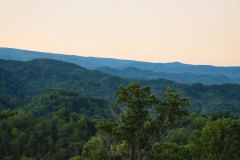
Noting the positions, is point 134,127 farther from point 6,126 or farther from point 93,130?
point 93,130

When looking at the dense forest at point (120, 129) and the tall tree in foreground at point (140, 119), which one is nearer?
the tall tree in foreground at point (140, 119)

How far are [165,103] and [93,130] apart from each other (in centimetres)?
6153

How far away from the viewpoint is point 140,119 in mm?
17203

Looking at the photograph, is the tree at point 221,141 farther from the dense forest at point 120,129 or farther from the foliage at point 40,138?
the foliage at point 40,138

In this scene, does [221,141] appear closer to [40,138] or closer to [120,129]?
[120,129]

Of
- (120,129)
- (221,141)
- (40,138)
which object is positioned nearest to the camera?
(120,129)

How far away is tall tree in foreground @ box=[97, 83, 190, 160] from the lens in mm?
17016

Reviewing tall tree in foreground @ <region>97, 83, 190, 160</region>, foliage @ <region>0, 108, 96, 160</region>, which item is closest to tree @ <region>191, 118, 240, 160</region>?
tall tree in foreground @ <region>97, 83, 190, 160</region>

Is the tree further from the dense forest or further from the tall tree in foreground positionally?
the tall tree in foreground

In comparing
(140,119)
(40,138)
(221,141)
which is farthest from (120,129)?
(40,138)

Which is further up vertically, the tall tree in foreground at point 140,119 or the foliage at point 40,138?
the tall tree in foreground at point 140,119

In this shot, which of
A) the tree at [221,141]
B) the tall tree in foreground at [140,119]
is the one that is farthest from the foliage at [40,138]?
the tall tree in foreground at [140,119]

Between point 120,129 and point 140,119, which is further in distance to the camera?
point 140,119

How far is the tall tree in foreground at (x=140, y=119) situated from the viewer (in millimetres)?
17016
